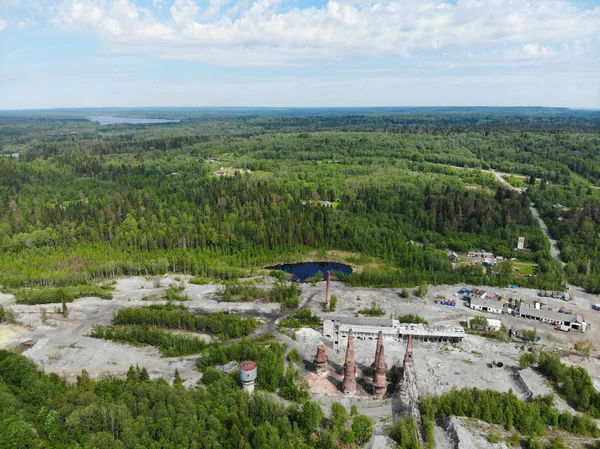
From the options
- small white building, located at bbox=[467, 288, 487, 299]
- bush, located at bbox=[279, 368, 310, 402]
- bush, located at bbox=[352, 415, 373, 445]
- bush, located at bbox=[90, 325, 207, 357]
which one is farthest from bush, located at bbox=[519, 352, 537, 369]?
bush, located at bbox=[90, 325, 207, 357]

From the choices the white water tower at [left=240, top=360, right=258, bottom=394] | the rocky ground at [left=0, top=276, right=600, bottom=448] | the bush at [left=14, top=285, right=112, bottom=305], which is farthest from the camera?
the bush at [left=14, top=285, right=112, bottom=305]

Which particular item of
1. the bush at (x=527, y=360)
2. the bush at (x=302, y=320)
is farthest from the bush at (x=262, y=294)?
the bush at (x=527, y=360)

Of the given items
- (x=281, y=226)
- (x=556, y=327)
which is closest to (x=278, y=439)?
(x=556, y=327)

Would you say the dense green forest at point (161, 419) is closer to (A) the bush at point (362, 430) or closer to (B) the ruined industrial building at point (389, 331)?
(A) the bush at point (362, 430)

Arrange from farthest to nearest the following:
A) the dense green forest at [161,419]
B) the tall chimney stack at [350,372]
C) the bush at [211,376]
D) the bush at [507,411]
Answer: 1. the bush at [211,376]
2. the tall chimney stack at [350,372]
3. the bush at [507,411]
4. the dense green forest at [161,419]

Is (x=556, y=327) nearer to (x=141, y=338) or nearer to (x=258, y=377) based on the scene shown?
(x=258, y=377)

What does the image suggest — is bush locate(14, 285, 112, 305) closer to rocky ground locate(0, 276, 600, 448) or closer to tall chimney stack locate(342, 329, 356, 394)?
rocky ground locate(0, 276, 600, 448)
